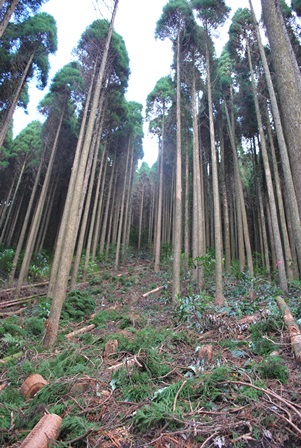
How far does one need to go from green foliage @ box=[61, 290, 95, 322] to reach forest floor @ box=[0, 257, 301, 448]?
0.98 meters

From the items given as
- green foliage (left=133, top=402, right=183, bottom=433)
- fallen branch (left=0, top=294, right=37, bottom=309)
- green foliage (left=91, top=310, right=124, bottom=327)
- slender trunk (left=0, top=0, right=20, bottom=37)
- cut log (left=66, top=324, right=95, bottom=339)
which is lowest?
green foliage (left=133, top=402, right=183, bottom=433)

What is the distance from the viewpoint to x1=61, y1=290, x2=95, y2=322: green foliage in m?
6.44

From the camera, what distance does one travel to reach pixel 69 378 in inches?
120

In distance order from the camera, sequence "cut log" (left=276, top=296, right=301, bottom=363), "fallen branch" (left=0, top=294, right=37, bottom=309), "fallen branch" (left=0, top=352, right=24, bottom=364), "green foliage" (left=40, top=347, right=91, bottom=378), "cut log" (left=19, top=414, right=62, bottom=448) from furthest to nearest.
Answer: "fallen branch" (left=0, top=294, right=37, bottom=309)
"fallen branch" (left=0, top=352, right=24, bottom=364)
"green foliage" (left=40, top=347, right=91, bottom=378)
"cut log" (left=276, top=296, right=301, bottom=363)
"cut log" (left=19, top=414, right=62, bottom=448)

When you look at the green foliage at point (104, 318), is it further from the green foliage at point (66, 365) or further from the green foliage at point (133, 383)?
the green foliage at point (133, 383)

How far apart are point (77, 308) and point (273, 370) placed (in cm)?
552

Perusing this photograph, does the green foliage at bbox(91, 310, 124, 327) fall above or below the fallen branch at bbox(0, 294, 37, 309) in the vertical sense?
below

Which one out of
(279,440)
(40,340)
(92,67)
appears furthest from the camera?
(92,67)

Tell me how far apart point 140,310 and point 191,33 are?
11421 millimetres

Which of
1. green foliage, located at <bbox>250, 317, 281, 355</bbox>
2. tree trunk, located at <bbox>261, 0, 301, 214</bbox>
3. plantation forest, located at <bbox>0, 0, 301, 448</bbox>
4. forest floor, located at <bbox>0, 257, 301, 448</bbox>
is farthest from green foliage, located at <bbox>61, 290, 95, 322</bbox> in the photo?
tree trunk, located at <bbox>261, 0, 301, 214</bbox>

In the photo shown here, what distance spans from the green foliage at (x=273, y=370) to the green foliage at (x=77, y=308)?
194 inches

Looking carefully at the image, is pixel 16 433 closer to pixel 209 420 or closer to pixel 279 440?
pixel 209 420

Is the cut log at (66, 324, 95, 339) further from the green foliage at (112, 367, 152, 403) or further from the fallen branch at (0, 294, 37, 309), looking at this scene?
the fallen branch at (0, 294, 37, 309)

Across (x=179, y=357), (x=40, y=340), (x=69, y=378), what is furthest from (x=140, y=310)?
(x=69, y=378)
